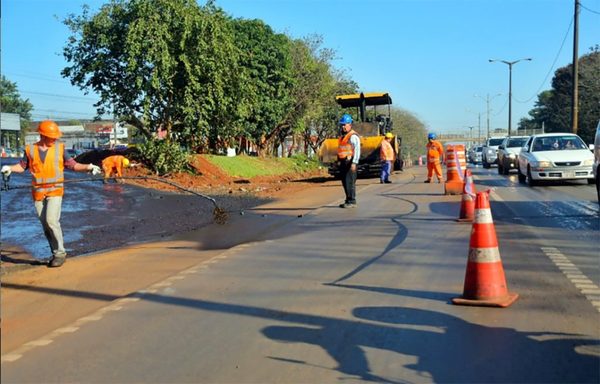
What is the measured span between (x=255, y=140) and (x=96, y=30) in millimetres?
16053

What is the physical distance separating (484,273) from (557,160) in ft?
44.2

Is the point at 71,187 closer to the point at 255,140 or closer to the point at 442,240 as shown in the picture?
the point at 442,240

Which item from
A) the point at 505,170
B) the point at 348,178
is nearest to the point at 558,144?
the point at 505,170

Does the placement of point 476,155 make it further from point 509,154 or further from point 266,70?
point 509,154

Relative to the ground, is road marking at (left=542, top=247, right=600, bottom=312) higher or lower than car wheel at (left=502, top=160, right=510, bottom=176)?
lower

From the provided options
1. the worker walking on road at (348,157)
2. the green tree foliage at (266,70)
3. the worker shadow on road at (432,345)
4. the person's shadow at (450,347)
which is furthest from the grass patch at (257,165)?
the person's shadow at (450,347)

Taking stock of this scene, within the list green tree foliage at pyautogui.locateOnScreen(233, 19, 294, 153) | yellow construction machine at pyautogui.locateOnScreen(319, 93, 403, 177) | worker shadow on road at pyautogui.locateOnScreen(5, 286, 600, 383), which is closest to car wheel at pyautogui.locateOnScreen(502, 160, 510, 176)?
yellow construction machine at pyautogui.locateOnScreen(319, 93, 403, 177)

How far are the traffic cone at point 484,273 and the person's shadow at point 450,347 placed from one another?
501 millimetres

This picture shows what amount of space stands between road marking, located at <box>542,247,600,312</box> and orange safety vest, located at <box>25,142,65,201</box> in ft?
19.9

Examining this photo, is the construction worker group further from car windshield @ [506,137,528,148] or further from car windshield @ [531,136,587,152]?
car windshield @ [506,137,528,148]

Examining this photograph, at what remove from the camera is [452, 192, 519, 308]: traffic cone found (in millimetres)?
5598

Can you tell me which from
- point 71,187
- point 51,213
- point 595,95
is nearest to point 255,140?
point 71,187

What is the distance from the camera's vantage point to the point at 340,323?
5141mm

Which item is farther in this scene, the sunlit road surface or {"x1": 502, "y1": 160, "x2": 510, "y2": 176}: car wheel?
{"x1": 502, "y1": 160, "x2": 510, "y2": 176}: car wheel
